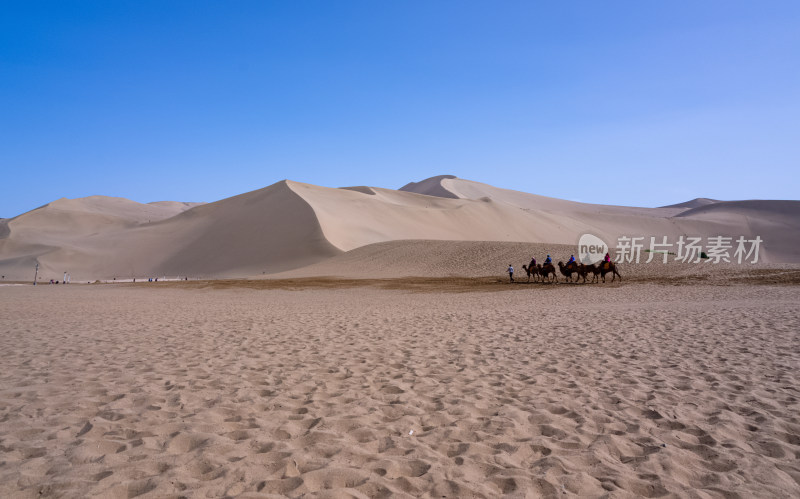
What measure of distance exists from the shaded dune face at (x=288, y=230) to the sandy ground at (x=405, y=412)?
4442cm

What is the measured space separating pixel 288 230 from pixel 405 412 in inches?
2376

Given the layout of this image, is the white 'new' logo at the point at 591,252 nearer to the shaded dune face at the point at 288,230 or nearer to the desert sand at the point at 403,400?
the shaded dune face at the point at 288,230

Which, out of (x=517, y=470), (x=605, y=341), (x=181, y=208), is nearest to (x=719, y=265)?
(x=605, y=341)

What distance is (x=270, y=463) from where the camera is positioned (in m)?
4.05

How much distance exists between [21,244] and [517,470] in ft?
319

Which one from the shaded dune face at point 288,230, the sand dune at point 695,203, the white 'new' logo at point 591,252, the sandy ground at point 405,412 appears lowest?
the sandy ground at point 405,412

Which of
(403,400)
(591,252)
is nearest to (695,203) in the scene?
(591,252)

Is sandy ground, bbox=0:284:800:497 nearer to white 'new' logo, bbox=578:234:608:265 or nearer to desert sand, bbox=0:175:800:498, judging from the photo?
desert sand, bbox=0:175:800:498

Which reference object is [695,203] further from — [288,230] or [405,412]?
[405,412]

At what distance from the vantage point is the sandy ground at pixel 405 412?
3787mm

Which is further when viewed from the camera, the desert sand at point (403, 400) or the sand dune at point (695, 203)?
the sand dune at point (695, 203)

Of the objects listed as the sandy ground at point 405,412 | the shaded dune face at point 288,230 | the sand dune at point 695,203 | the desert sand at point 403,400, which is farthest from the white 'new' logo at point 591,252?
the sand dune at point 695,203

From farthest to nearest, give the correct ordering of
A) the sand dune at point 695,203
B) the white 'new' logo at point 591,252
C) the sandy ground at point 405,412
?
the sand dune at point 695,203, the white 'new' logo at point 591,252, the sandy ground at point 405,412

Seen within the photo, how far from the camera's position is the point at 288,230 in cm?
6381
